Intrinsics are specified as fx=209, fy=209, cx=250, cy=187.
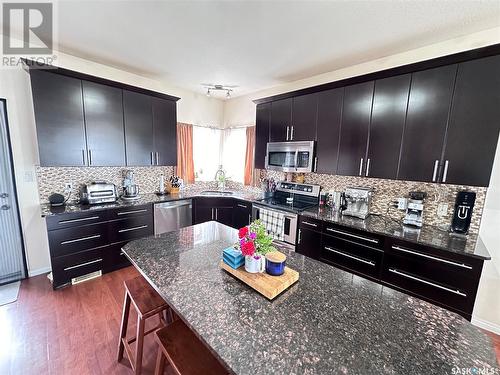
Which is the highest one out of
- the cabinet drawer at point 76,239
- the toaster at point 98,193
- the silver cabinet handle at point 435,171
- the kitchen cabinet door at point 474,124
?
the kitchen cabinet door at point 474,124

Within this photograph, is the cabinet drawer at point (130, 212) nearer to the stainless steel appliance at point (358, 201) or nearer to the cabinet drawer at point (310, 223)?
the cabinet drawer at point (310, 223)

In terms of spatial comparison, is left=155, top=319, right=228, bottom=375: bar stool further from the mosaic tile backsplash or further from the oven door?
the mosaic tile backsplash

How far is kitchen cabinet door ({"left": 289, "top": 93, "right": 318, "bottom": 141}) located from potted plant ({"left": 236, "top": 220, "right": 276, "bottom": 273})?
2059 millimetres

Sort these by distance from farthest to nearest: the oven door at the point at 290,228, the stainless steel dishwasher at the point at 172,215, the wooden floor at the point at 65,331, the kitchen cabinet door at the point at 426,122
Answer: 1. the stainless steel dishwasher at the point at 172,215
2. the oven door at the point at 290,228
3. the kitchen cabinet door at the point at 426,122
4. the wooden floor at the point at 65,331

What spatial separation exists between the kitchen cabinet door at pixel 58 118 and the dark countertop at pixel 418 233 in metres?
2.96

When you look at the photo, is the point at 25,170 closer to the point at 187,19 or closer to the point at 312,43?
the point at 187,19

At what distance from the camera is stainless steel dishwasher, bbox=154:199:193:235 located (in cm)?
317

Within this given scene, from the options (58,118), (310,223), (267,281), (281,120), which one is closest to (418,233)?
(310,223)

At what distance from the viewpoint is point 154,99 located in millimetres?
3203

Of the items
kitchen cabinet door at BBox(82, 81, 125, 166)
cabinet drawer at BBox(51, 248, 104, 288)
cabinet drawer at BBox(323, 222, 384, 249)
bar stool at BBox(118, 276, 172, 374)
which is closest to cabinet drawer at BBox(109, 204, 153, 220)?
cabinet drawer at BBox(51, 248, 104, 288)

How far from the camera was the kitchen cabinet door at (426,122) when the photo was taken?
193cm

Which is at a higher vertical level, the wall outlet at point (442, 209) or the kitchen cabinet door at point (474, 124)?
the kitchen cabinet door at point (474, 124)

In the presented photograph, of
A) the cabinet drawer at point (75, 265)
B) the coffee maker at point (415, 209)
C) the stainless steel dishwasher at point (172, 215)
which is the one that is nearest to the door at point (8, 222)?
the cabinet drawer at point (75, 265)

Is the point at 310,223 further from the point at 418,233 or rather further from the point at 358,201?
the point at 418,233
